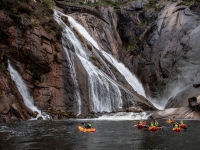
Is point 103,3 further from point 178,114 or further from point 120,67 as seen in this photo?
point 178,114

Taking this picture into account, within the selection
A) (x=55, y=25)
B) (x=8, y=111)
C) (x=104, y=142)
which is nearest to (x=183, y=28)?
(x=55, y=25)

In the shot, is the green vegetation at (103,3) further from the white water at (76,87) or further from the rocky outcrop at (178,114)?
the rocky outcrop at (178,114)

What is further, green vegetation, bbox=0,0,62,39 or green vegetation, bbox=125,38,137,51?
green vegetation, bbox=125,38,137,51

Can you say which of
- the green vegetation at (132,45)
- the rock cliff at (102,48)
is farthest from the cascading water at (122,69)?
the green vegetation at (132,45)

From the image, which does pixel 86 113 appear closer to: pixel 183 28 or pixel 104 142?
pixel 104 142

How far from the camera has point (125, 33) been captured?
204 ft

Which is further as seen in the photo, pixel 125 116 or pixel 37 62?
pixel 37 62

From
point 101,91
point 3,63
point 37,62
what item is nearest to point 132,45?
point 101,91

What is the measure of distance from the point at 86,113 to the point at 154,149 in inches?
885

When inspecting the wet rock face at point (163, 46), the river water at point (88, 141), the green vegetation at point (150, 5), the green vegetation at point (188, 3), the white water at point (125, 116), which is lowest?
the river water at point (88, 141)

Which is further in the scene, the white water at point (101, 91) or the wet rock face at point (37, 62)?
the white water at point (101, 91)

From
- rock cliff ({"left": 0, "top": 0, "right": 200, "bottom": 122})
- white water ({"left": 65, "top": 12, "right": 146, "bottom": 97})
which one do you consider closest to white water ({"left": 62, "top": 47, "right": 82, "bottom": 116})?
rock cliff ({"left": 0, "top": 0, "right": 200, "bottom": 122})

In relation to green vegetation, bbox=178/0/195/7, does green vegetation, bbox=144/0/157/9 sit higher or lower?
higher

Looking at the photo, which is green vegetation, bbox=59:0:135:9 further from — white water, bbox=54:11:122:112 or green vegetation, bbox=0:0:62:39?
white water, bbox=54:11:122:112
